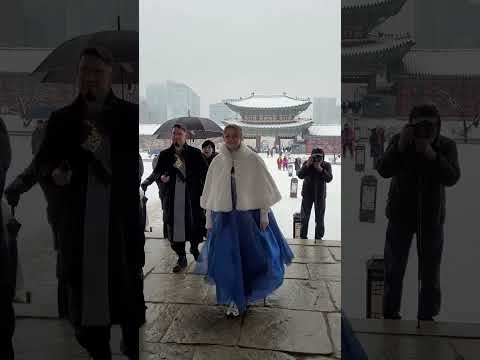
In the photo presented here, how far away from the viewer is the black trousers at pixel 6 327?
1310 mm

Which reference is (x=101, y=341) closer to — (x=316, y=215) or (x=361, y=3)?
(x=361, y=3)

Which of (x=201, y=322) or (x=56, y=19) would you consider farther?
(x=201, y=322)

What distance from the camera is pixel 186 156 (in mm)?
2645

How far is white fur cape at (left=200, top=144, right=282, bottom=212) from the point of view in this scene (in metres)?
1.97

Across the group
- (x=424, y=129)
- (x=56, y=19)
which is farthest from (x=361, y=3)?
(x=56, y=19)

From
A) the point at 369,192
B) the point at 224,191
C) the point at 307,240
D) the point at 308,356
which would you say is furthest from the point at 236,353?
the point at 307,240

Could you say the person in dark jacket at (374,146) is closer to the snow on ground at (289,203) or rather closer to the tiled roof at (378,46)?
the tiled roof at (378,46)

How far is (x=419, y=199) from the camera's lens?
1208mm

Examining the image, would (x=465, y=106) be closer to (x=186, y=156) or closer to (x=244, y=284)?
(x=244, y=284)

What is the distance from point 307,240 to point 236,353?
171 centimetres

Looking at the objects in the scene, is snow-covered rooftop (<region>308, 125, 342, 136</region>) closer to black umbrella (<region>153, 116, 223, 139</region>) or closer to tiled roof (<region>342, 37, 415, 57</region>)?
black umbrella (<region>153, 116, 223, 139</region>)

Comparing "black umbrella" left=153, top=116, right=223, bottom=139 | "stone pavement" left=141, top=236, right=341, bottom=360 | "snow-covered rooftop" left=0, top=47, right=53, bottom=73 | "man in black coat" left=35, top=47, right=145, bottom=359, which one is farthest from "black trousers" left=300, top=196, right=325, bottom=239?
"snow-covered rooftop" left=0, top=47, right=53, bottom=73

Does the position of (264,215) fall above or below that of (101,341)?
above

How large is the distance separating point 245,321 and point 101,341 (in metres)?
0.81
